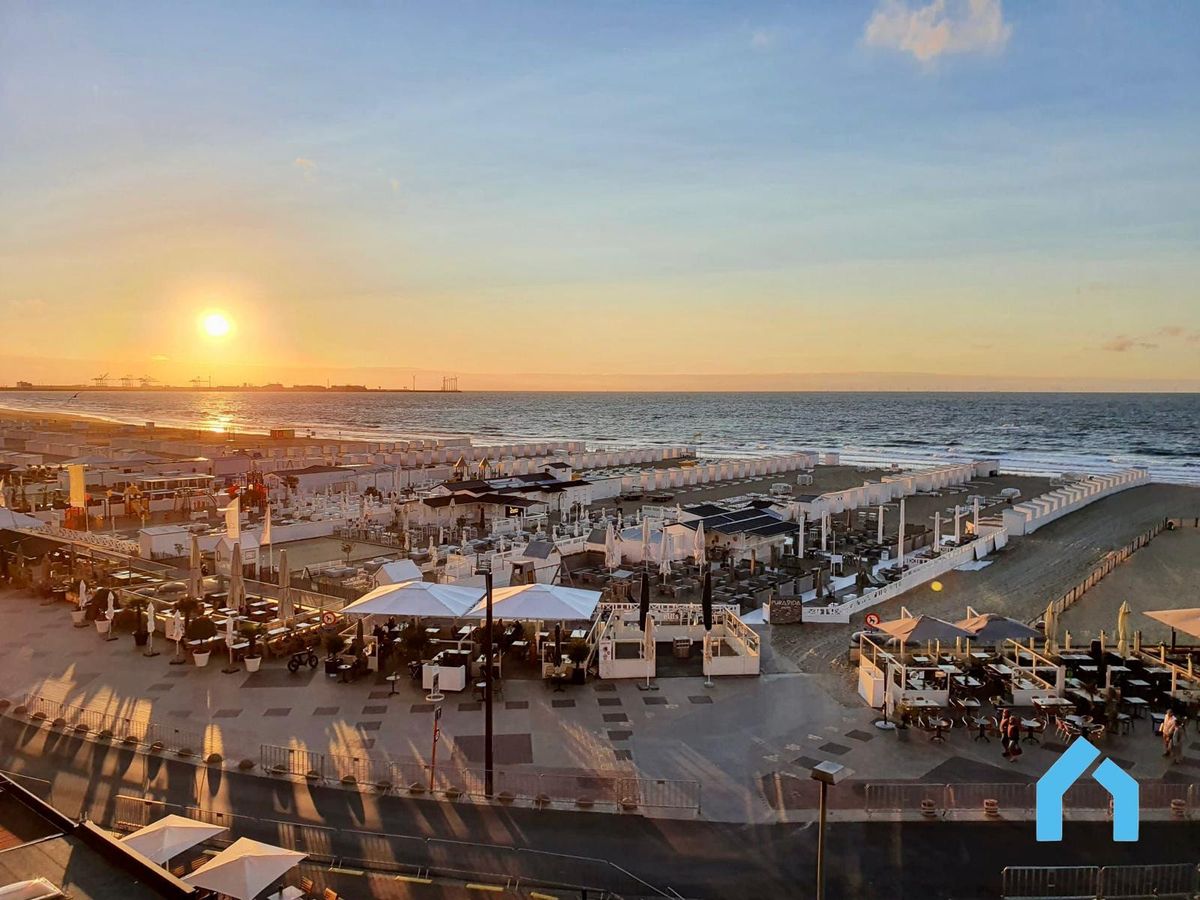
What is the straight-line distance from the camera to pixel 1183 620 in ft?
54.4

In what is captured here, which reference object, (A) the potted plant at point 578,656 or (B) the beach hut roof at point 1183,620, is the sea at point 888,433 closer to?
(B) the beach hut roof at point 1183,620

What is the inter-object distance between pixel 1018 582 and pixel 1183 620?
10.7 meters

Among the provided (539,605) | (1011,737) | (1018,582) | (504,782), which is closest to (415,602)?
(539,605)

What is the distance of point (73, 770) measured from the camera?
12.5 m

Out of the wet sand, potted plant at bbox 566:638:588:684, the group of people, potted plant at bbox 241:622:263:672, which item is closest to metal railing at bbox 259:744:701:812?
potted plant at bbox 566:638:588:684

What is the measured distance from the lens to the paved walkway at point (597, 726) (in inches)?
508

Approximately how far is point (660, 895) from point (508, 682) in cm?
764

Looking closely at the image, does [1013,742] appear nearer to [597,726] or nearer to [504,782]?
[597,726]

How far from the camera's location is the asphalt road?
1000cm

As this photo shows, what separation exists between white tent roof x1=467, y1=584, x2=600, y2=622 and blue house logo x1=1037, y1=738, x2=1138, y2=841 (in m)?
8.41

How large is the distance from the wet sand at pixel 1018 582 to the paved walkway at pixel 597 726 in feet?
7.54

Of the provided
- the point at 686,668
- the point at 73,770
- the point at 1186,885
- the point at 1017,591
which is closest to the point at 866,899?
the point at 1186,885

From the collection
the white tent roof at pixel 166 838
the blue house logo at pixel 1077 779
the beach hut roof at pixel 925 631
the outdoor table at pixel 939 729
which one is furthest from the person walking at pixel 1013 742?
the white tent roof at pixel 166 838

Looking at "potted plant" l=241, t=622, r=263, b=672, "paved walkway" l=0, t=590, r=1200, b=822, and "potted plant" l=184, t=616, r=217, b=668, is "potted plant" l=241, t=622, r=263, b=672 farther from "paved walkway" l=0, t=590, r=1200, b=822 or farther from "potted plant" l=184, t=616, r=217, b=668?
"potted plant" l=184, t=616, r=217, b=668
